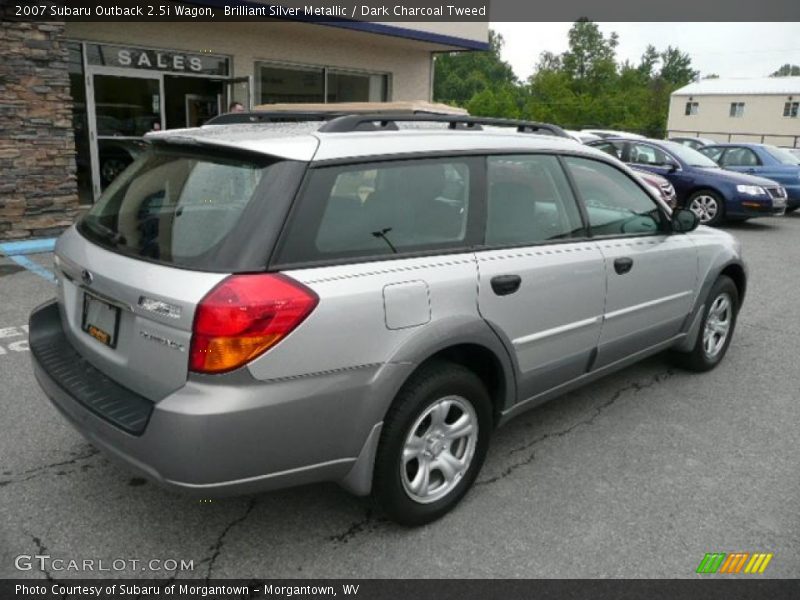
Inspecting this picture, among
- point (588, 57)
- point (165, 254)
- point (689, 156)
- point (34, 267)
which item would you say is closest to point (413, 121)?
point (165, 254)

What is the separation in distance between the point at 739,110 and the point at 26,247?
58.3m

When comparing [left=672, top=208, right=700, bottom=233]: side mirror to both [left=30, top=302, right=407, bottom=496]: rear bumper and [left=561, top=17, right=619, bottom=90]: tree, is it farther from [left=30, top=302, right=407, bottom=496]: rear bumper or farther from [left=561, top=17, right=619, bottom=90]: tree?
[left=561, top=17, right=619, bottom=90]: tree

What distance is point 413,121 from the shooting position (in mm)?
3121

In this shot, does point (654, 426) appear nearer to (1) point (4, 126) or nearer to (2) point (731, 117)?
(1) point (4, 126)

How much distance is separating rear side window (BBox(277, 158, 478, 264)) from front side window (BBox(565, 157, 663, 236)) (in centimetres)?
91

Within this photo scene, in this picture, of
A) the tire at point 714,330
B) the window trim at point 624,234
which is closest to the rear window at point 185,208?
the window trim at point 624,234

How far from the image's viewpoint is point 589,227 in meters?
3.63

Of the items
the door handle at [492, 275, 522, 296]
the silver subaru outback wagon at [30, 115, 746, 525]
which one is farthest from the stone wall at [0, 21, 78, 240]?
the door handle at [492, 275, 522, 296]

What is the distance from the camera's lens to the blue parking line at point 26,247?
800cm

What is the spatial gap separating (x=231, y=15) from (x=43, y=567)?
32.5ft

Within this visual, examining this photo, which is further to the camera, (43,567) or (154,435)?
(43,567)

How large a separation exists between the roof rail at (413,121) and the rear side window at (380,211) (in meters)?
0.21

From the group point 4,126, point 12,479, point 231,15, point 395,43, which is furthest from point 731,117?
point 12,479

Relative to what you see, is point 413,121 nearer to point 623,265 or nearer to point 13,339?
point 623,265
